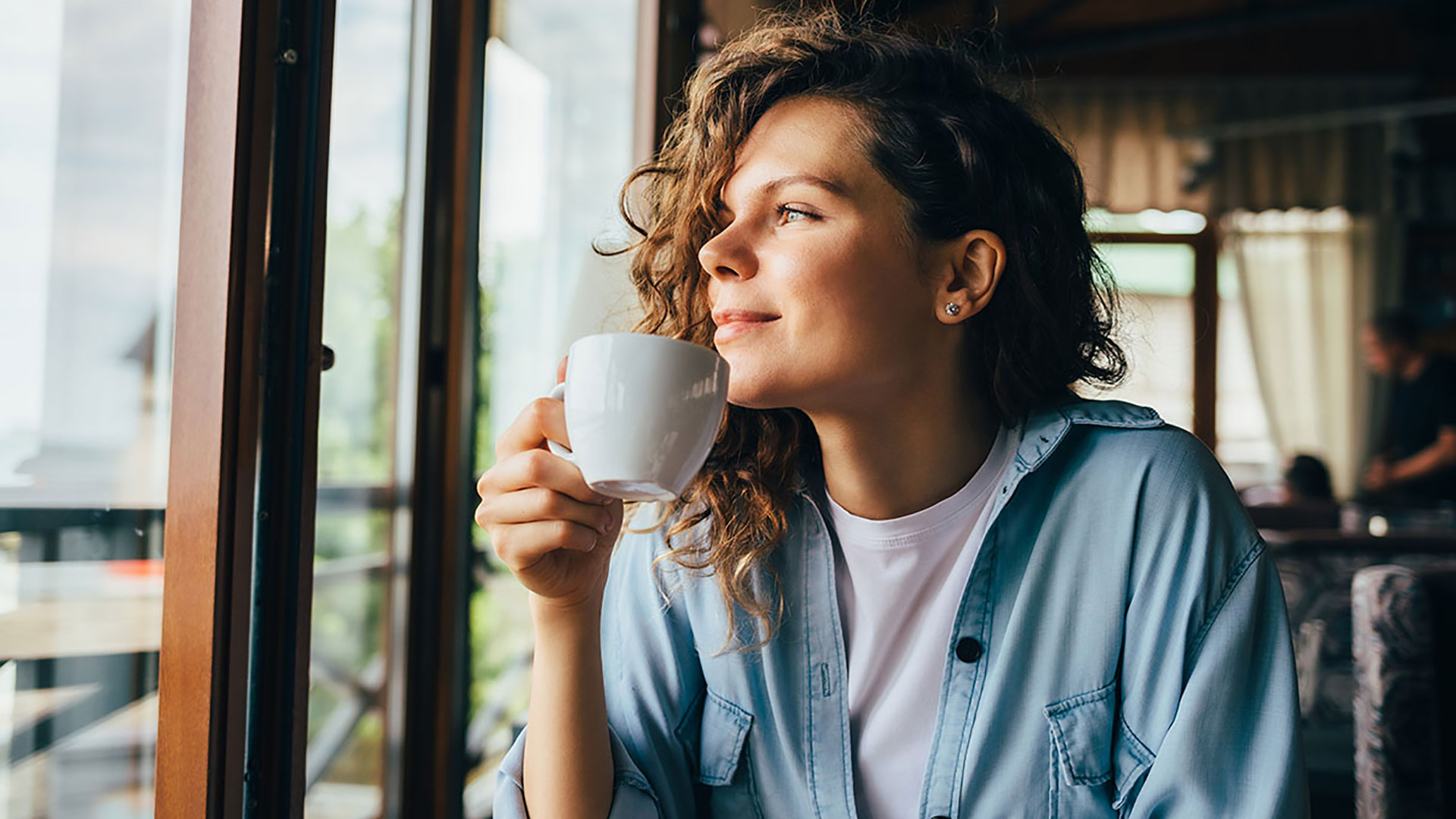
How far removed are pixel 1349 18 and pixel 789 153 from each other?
6.45m

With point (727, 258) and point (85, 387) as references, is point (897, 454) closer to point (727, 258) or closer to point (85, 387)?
point (727, 258)

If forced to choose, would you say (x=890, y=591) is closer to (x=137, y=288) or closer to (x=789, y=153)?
(x=789, y=153)

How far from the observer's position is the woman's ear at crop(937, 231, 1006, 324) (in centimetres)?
122

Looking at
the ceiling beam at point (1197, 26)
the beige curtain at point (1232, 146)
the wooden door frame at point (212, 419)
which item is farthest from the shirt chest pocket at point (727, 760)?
the beige curtain at point (1232, 146)

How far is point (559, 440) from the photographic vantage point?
0.88 m

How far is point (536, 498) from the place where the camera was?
0.87m

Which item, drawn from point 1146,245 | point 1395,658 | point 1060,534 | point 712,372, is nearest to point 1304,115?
point 1146,245

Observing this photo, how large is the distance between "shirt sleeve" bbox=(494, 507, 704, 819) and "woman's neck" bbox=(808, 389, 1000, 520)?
8.5 inches

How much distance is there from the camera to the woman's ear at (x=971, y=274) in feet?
3.99

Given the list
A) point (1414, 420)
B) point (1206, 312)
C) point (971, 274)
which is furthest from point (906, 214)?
point (1206, 312)

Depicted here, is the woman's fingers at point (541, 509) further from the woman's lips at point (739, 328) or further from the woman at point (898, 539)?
the woman's lips at point (739, 328)

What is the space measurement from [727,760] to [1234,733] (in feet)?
1.56

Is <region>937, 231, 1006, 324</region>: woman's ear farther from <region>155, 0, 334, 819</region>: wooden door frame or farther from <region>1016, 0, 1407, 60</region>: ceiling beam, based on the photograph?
<region>1016, 0, 1407, 60</region>: ceiling beam

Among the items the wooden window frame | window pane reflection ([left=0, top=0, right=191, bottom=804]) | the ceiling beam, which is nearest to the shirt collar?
window pane reflection ([left=0, top=0, right=191, bottom=804])
